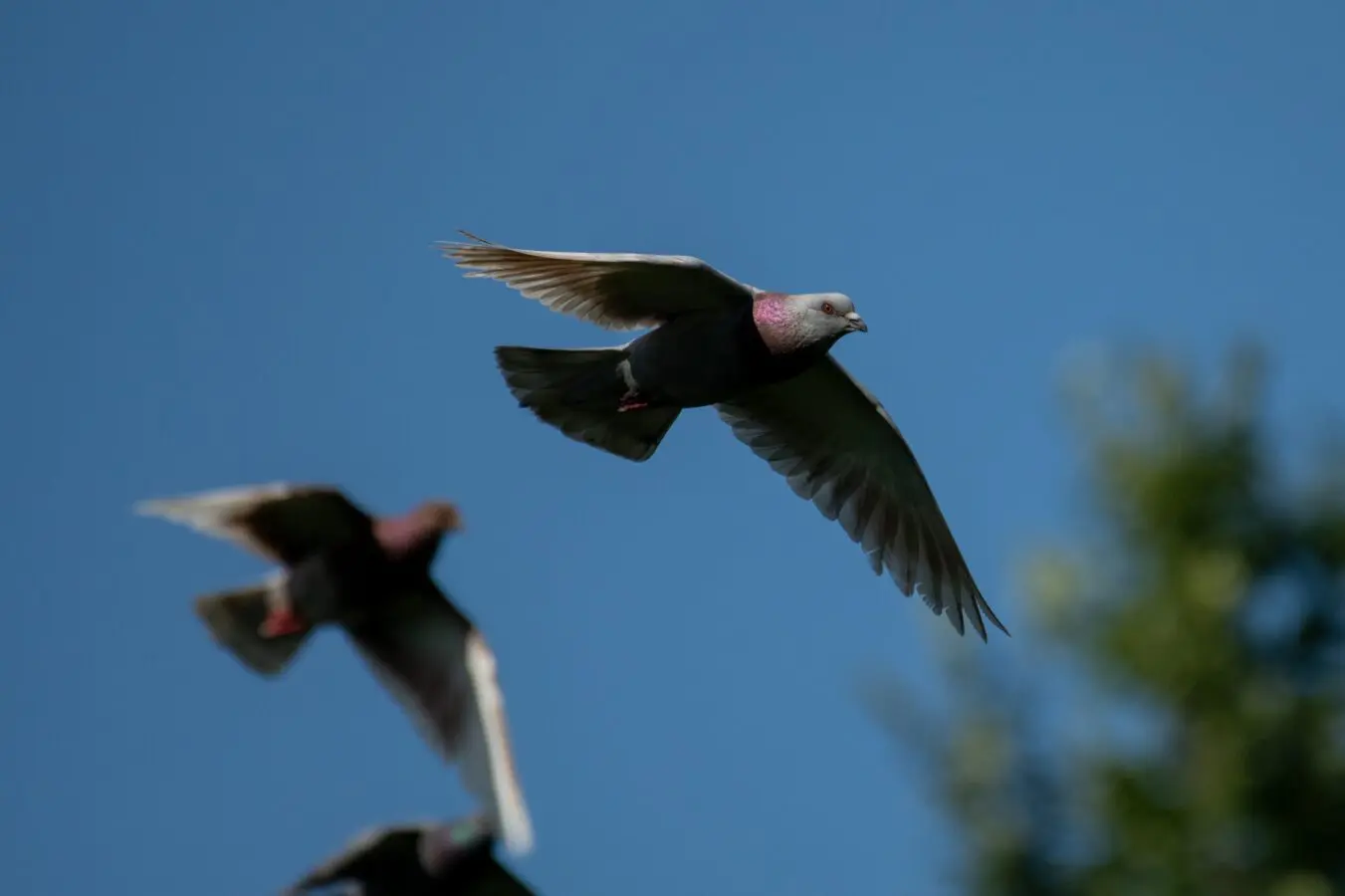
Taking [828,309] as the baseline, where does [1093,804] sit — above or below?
below

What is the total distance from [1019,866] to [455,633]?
331cm

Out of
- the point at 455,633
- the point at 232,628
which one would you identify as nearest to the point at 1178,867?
the point at 455,633

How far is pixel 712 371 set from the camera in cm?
1240

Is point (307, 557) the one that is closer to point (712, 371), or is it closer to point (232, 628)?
point (232, 628)

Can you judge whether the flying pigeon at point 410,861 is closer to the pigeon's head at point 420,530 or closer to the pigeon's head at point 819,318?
the pigeon's head at point 420,530

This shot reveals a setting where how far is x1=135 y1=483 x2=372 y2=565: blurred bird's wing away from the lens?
13031 mm

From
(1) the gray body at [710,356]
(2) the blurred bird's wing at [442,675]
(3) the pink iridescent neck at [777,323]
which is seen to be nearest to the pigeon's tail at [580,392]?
(1) the gray body at [710,356]

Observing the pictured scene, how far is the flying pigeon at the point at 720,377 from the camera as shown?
12.2 m

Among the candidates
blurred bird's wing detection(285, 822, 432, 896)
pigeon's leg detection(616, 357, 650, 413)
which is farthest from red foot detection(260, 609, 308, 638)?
pigeon's leg detection(616, 357, 650, 413)

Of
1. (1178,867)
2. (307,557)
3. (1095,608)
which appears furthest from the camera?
(307,557)

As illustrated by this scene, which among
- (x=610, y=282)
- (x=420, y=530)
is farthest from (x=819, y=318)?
(x=420, y=530)

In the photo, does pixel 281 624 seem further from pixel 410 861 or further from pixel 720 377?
pixel 720 377

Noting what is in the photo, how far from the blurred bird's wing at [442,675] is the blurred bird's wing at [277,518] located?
1.81 feet

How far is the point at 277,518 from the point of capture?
13.3 m
